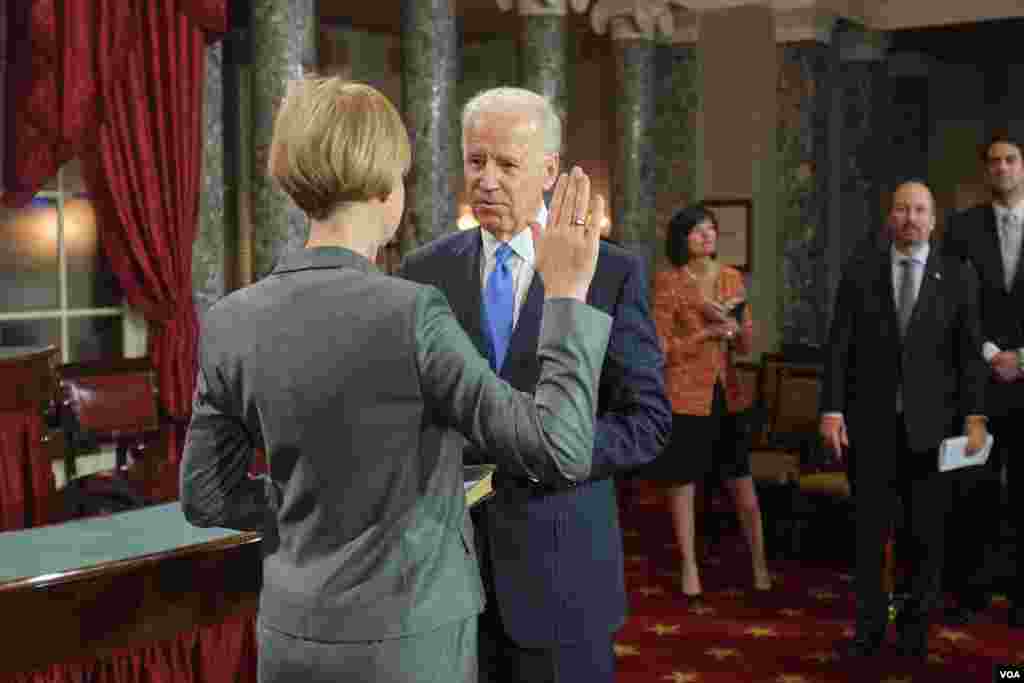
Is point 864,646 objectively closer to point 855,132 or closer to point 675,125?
point 675,125

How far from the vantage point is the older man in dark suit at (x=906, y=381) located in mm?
4215

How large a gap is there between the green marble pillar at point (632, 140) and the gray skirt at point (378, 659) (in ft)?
24.1

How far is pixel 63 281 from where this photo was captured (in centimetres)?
596

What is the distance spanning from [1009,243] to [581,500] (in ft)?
11.2

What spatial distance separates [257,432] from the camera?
1.54 m

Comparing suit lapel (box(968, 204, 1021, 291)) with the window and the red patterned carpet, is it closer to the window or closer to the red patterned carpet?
the red patterned carpet

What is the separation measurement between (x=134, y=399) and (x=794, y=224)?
5.11 m

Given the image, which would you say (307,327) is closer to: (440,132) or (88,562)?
(88,562)

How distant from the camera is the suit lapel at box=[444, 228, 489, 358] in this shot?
7.27 ft

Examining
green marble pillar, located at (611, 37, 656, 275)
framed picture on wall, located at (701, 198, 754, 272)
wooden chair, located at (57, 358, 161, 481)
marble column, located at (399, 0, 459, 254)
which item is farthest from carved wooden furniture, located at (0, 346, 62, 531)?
framed picture on wall, located at (701, 198, 754, 272)

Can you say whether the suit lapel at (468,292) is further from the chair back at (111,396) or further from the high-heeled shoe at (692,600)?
the high-heeled shoe at (692,600)

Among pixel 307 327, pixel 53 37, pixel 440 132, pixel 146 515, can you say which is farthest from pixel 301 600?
pixel 440 132

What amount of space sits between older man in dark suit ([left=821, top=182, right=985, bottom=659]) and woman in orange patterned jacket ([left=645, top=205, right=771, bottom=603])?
0.96 meters

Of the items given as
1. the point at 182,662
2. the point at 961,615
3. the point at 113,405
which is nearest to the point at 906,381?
the point at 961,615
